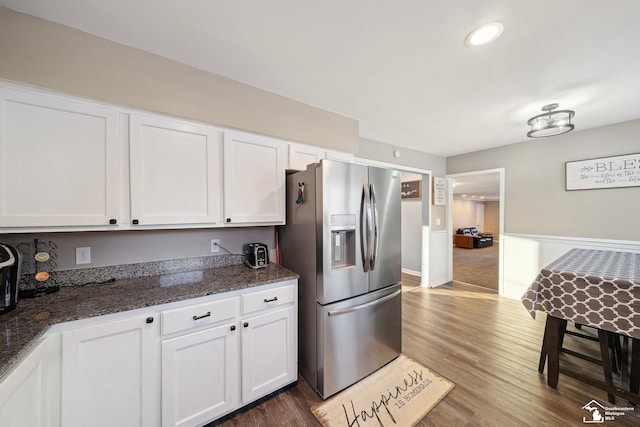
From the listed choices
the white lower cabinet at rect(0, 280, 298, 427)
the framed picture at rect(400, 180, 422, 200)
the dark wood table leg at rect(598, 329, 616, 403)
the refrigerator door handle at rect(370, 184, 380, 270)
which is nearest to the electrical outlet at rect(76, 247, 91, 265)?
the white lower cabinet at rect(0, 280, 298, 427)

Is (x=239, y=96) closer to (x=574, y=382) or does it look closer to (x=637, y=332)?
(x=637, y=332)

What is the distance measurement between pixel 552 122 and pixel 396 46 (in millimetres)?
2062

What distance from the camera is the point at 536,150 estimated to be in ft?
11.5

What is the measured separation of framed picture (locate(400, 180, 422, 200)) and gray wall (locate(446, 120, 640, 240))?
1090mm

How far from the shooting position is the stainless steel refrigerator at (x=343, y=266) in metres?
1.72

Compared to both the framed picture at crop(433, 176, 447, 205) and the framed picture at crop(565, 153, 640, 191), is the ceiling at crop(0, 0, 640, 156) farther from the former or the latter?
the framed picture at crop(433, 176, 447, 205)

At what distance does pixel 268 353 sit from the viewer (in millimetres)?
1678

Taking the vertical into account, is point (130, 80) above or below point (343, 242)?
above

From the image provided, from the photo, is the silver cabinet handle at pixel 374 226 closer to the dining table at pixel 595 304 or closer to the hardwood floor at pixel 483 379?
the hardwood floor at pixel 483 379

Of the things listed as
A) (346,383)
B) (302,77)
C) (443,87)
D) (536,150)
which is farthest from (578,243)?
(302,77)

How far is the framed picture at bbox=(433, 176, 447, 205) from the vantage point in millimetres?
4284

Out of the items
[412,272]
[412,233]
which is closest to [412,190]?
[412,233]

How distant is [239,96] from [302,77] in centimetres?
59

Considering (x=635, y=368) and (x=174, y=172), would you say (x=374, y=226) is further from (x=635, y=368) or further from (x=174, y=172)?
(x=635, y=368)
